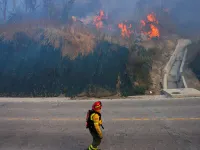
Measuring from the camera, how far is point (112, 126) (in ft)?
26.4

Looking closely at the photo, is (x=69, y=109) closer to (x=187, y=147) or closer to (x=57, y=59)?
(x=187, y=147)

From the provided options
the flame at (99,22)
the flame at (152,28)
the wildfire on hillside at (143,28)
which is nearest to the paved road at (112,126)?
the wildfire on hillside at (143,28)

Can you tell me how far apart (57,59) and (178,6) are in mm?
33292

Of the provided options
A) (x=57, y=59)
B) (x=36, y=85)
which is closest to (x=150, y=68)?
→ (x=57, y=59)

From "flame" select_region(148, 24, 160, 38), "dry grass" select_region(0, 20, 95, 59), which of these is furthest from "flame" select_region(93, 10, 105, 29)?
"dry grass" select_region(0, 20, 95, 59)

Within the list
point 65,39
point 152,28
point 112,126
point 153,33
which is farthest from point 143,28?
point 112,126

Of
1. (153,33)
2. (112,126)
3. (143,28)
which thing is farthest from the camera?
(143,28)

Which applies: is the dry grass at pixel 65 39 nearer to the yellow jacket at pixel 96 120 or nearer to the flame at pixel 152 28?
the flame at pixel 152 28

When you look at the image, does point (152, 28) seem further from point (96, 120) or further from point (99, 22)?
point (96, 120)

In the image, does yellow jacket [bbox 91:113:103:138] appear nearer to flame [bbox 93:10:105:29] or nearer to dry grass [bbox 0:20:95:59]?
dry grass [bbox 0:20:95:59]

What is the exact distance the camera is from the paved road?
6.50m

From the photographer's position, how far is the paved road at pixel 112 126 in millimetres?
6504

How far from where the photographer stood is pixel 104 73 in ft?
61.5

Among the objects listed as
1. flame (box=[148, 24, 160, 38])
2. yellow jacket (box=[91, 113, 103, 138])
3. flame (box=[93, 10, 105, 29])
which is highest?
flame (box=[93, 10, 105, 29])
